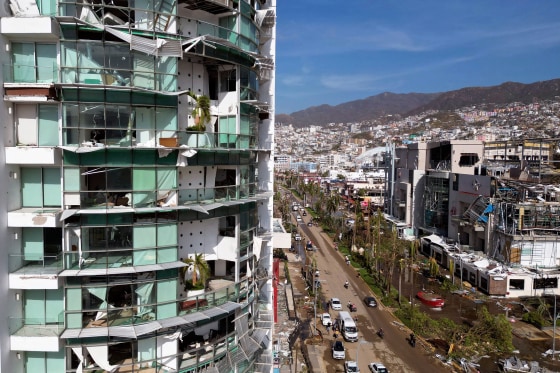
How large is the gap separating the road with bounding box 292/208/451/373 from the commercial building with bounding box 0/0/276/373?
19.8 meters

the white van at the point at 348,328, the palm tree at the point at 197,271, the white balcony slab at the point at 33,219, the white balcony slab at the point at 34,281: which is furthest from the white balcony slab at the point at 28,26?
the white van at the point at 348,328

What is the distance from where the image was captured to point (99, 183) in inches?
364

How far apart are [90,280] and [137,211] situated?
1.73m

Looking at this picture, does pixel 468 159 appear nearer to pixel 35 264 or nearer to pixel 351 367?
pixel 351 367

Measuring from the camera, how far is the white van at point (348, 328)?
30203 mm

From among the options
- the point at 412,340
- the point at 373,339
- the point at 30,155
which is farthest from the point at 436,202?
the point at 30,155

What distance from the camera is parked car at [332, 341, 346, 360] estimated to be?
27.5 metres

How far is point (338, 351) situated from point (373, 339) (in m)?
4.13

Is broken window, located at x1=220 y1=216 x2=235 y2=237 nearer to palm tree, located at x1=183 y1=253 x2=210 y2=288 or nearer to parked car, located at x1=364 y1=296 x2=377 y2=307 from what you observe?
palm tree, located at x1=183 y1=253 x2=210 y2=288

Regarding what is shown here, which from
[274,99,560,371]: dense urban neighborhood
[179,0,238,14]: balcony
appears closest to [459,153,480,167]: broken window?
[274,99,560,371]: dense urban neighborhood

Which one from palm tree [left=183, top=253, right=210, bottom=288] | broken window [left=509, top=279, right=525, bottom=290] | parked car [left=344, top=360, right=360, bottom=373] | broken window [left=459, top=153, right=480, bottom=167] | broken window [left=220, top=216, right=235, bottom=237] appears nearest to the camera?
palm tree [left=183, top=253, right=210, bottom=288]

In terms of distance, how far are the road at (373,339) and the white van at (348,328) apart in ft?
1.46

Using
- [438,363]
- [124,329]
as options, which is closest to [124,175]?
[124,329]

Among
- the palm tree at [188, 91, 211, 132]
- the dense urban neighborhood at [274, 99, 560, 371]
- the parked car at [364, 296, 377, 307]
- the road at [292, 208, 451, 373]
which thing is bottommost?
the road at [292, 208, 451, 373]
